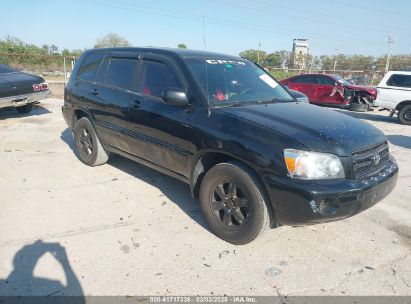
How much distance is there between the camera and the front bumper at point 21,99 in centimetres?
916

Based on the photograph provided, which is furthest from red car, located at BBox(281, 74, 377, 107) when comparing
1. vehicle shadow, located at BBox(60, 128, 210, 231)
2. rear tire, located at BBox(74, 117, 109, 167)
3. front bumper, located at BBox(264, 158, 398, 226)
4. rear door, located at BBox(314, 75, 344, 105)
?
front bumper, located at BBox(264, 158, 398, 226)

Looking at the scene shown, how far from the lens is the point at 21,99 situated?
9.45m

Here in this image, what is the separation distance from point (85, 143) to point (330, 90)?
11.9 metres

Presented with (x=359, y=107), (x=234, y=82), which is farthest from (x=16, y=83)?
(x=359, y=107)

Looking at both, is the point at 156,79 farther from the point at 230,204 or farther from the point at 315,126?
the point at 315,126

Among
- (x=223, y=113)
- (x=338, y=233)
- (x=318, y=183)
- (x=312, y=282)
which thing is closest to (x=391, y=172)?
(x=338, y=233)

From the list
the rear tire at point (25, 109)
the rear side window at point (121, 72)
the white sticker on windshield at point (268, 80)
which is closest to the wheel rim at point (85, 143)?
the rear side window at point (121, 72)

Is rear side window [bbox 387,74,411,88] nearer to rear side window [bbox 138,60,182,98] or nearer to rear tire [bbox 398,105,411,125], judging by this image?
rear tire [bbox 398,105,411,125]

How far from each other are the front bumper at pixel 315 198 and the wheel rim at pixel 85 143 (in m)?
3.45

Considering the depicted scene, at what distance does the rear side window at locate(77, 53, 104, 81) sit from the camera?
5500 mm

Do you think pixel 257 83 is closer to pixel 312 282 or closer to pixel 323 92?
pixel 312 282

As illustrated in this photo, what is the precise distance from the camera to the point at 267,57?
5106cm

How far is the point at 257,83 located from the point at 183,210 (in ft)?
5.83

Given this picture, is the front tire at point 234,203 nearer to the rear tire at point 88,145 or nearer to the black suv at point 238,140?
the black suv at point 238,140
